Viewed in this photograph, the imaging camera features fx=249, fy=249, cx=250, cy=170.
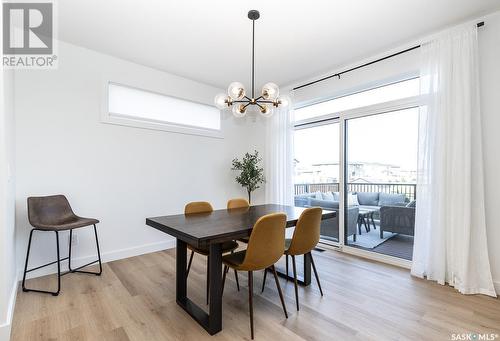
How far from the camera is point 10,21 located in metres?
2.57

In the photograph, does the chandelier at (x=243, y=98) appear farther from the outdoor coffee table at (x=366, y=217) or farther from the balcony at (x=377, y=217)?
the outdoor coffee table at (x=366, y=217)

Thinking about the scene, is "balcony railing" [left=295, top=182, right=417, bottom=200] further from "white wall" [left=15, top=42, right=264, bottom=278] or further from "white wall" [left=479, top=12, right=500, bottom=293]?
"white wall" [left=15, top=42, right=264, bottom=278]

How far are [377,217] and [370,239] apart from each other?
0.36 metres

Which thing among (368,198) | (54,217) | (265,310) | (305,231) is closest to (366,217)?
(368,198)

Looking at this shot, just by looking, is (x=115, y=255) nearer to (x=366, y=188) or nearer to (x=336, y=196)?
(x=336, y=196)

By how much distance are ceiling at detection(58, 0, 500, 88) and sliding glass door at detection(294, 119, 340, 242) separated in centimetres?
111

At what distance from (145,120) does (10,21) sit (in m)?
1.69

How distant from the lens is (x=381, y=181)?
3537 mm

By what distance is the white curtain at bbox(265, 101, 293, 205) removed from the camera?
4441 millimetres

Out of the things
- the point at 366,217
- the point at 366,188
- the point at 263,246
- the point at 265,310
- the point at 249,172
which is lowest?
the point at 265,310

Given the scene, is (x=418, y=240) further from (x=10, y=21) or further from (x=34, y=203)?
(x=10, y=21)

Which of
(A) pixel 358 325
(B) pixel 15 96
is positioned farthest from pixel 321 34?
(B) pixel 15 96

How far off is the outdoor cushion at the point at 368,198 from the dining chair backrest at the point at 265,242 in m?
2.25

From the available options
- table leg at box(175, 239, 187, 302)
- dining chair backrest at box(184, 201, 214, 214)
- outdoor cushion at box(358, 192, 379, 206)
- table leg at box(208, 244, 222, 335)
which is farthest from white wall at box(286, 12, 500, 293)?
table leg at box(175, 239, 187, 302)
